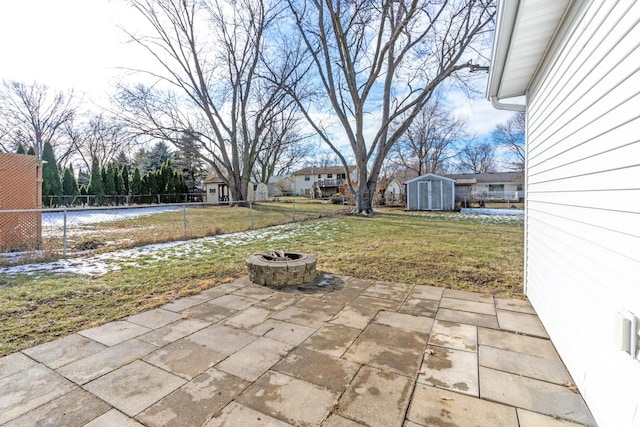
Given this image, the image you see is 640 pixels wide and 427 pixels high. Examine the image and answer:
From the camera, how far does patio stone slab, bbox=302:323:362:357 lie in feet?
7.67

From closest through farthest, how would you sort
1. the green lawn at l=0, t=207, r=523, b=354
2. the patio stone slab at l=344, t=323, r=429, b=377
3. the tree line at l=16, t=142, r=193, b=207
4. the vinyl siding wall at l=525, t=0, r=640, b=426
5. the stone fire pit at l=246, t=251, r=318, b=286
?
the vinyl siding wall at l=525, t=0, r=640, b=426 < the patio stone slab at l=344, t=323, r=429, b=377 < the green lawn at l=0, t=207, r=523, b=354 < the stone fire pit at l=246, t=251, r=318, b=286 < the tree line at l=16, t=142, r=193, b=207

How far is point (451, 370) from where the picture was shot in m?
2.06

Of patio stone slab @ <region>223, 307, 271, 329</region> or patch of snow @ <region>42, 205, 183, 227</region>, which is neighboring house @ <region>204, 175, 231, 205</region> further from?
patio stone slab @ <region>223, 307, 271, 329</region>

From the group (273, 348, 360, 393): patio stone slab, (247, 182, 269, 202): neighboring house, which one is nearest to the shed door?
(247, 182, 269, 202): neighboring house

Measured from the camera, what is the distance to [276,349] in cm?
234

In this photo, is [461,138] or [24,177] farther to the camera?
[461,138]

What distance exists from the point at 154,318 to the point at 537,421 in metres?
3.08

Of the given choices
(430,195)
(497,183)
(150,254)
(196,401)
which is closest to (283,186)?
(497,183)

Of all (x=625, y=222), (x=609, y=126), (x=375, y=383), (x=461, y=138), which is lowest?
(x=375, y=383)

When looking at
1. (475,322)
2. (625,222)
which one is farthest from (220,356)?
(625,222)

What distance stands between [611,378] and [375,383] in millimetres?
1207

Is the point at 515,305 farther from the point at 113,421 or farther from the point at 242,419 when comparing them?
the point at 113,421

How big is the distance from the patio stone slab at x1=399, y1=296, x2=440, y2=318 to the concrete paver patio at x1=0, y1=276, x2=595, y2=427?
0.03 metres

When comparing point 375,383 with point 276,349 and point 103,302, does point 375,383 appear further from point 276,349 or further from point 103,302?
point 103,302
